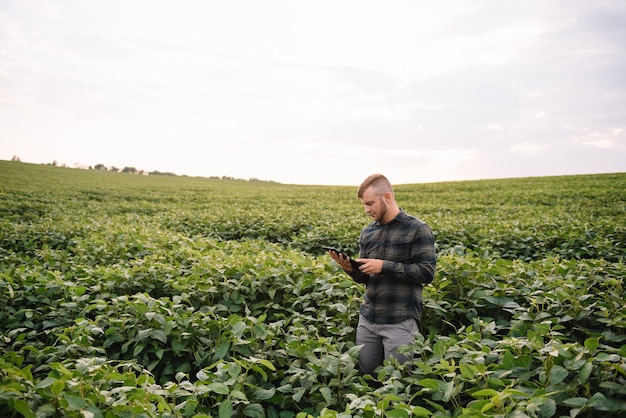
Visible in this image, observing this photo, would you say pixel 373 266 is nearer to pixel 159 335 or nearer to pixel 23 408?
pixel 159 335

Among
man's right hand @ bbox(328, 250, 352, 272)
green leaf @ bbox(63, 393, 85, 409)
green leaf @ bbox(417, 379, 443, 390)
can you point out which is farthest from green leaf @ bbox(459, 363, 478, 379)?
green leaf @ bbox(63, 393, 85, 409)

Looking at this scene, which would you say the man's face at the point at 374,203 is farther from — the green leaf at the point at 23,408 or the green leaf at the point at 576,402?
the green leaf at the point at 23,408

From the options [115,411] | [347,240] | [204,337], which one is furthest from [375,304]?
[347,240]

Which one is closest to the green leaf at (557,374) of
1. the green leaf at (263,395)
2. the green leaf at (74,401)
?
the green leaf at (263,395)

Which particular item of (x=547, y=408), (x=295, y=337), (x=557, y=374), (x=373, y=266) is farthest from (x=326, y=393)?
(x=557, y=374)

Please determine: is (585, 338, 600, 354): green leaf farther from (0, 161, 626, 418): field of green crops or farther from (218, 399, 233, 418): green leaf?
(218, 399, 233, 418): green leaf

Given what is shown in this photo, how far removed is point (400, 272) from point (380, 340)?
2.62 feet

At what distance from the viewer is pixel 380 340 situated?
3.98m

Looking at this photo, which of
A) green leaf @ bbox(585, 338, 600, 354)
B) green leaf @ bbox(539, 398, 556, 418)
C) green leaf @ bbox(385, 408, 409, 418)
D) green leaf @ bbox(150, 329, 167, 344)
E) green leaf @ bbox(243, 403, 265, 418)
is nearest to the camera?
green leaf @ bbox(539, 398, 556, 418)

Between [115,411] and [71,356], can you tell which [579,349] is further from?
[71,356]

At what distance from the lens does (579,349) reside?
259 centimetres

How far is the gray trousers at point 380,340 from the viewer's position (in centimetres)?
377

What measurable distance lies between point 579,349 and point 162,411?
9.07 feet

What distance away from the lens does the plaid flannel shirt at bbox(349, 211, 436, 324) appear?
3727 millimetres
